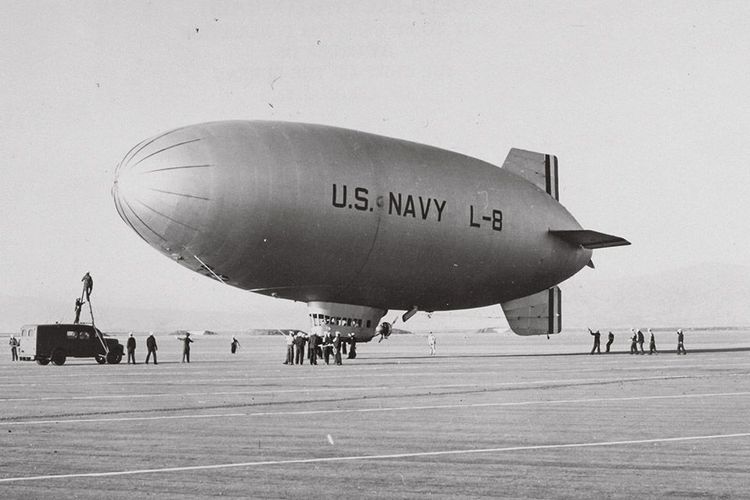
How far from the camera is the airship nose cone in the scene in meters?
32.3

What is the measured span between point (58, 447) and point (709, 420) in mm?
10851

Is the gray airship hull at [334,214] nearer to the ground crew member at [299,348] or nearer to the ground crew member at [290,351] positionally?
the ground crew member at [299,348]

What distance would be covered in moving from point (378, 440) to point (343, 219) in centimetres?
2203

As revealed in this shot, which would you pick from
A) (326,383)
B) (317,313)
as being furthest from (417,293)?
(326,383)

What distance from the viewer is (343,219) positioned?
3544 centimetres

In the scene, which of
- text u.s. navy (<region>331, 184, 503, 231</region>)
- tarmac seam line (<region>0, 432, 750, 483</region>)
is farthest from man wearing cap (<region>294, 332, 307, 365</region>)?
tarmac seam line (<region>0, 432, 750, 483</region>)

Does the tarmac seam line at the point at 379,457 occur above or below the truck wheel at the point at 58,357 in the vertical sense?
below

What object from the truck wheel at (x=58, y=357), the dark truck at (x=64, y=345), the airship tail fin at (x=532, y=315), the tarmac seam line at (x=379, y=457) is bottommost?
the tarmac seam line at (x=379, y=457)

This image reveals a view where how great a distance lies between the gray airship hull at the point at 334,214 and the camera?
107 feet

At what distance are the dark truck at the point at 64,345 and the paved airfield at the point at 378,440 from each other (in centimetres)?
1674

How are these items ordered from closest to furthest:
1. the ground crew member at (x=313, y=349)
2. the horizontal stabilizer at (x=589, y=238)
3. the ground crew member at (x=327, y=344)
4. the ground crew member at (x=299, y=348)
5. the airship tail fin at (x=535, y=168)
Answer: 1. the ground crew member at (x=313, y=349)
2. the ground crew member at (x=327, y=344)
3. the ground crew member at (x=299, y=348)
4. the horizontal stabilizer at (x=589, y=238)
5. the airship tail fin at (x=535, y=168)

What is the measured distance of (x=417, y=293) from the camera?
4122 cm

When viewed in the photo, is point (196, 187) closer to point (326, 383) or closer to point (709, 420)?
point (326, 383)

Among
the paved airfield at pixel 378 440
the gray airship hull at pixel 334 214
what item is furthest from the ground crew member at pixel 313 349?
the paved airfield at pixel 378 440
